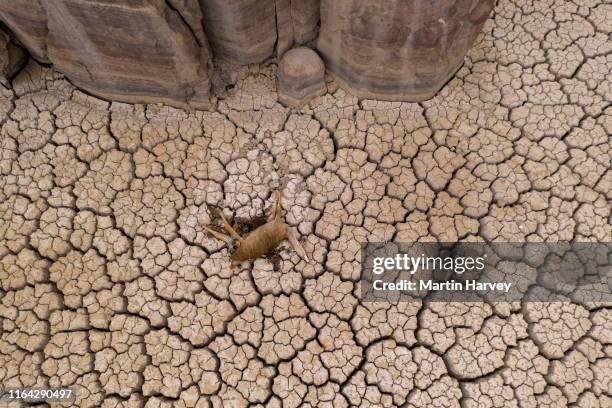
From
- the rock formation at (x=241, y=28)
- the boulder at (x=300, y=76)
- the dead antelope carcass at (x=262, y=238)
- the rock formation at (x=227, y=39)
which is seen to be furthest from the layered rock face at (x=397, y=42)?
the dead antelope carcass at (x=262, y=238)

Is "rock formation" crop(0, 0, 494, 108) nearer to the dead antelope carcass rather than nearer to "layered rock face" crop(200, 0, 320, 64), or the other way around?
"layered rock face" crop(200, 0, 320, 64)

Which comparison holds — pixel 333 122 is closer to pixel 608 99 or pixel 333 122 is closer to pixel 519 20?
pixel 519 20

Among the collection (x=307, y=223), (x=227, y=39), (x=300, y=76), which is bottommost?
(x=307, y=223)

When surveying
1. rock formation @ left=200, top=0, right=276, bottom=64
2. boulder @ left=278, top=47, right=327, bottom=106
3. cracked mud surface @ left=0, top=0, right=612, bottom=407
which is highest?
rock formation @ left=200, top=0, right=276, bottom=64

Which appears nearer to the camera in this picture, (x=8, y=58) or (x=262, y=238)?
(x=262, y=238)

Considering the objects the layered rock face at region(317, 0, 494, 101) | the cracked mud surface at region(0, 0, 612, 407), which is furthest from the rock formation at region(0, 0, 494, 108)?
the cracked mud surface at region(0, 0, 612, 407)

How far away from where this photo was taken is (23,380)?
2.52 metres

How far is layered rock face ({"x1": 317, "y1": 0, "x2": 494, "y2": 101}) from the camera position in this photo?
8.43 ft

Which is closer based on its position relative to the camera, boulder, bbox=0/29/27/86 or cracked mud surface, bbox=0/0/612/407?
cracked mud surface, bbox=0/0/612/407

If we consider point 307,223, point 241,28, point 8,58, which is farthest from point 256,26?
point 8,58

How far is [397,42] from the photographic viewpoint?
8.93ft

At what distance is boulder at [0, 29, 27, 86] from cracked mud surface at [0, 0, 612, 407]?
0.27ft

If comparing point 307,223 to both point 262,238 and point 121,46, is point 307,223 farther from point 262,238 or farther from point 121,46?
point 121,46

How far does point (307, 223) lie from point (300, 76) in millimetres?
893
